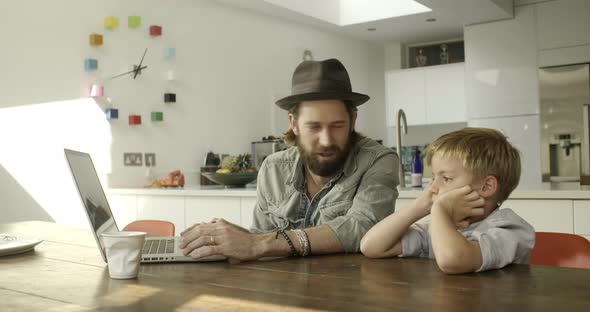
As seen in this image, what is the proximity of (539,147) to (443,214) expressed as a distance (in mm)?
4644

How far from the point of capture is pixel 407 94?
7.08 m

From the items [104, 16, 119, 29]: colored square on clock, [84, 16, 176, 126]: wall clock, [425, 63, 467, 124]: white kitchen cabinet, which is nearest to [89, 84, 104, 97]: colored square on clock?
[84, 16, 176, 126]: wall clock

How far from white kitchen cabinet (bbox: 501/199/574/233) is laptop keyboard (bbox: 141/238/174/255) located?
69.7 inches

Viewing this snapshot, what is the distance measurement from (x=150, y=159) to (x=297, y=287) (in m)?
3.66

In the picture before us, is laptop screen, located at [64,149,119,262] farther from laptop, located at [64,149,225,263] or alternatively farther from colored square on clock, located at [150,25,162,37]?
colored square on clock, located at [150,25,162,37]

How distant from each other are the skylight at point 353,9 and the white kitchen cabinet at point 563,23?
3.41ft

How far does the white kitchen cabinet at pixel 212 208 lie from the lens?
356 cm

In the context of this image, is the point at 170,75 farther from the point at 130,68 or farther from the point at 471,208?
the point at 471,208

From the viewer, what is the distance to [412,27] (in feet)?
21.3

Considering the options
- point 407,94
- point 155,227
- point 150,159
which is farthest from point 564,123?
point 155,227

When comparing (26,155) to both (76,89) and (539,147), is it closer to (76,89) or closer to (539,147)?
(76,89)

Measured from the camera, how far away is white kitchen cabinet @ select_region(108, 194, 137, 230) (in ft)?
13.4

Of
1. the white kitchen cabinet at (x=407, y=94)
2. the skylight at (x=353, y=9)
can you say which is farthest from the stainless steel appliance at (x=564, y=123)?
the white kitchen cabinet at (x=407, y=94)

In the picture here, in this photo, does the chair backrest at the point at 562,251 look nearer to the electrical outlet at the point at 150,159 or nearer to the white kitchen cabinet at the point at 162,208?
the white kitchen cabinet at the point at 162,208
